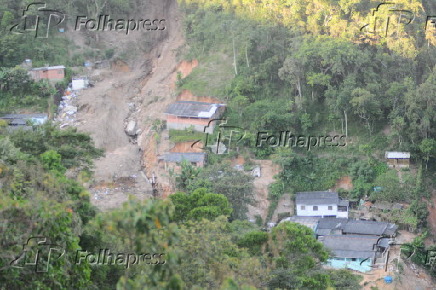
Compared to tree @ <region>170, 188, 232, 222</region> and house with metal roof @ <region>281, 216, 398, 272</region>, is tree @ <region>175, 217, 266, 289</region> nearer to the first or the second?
tree @ <region>170, 188, 232, 222</region>

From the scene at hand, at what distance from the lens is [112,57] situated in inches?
1446

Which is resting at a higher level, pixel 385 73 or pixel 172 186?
pixel 385 73

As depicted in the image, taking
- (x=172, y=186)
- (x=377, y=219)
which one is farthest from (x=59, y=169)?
(x=377, y=219)

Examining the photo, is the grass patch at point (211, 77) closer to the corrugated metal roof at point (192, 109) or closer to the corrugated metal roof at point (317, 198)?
the corrugated metal roof at point (192, 109)

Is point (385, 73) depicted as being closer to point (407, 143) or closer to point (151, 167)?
point (407, 143)

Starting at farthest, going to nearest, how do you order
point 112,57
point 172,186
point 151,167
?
point 112,57
point 151,167
point 172,186

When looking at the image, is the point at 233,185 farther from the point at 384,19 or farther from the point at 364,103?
the point at 384,19

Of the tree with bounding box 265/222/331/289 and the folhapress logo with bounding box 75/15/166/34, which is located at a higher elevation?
the folhapress logo with bounding box 75/15/166/34

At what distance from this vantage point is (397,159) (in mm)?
26891

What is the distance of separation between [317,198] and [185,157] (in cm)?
Answer: 549

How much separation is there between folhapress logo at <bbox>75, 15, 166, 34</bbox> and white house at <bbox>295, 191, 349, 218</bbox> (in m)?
16.3

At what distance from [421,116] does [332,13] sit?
6201 mm

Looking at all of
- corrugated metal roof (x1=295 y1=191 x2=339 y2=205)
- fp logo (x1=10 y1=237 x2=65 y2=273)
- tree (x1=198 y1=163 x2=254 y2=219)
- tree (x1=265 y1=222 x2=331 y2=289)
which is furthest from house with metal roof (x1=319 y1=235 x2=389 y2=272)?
fp logo (x1=10 y1=237 x2=65 y2=273)

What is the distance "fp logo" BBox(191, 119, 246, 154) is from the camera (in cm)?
2846
